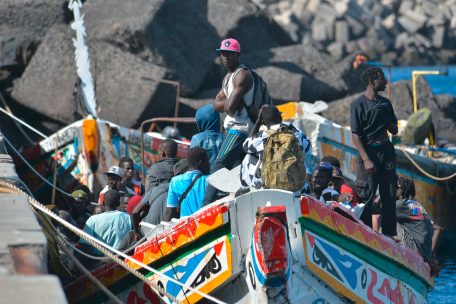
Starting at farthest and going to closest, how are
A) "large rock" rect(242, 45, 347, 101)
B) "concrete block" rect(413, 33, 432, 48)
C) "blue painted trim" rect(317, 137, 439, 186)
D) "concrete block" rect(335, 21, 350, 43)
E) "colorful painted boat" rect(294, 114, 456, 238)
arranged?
1. "concrete block" rect(413, 33, 432, 48)
2. "concrete block" rect(335, 21, 350, 43)
3. "large rock" rect(242, 45, 347, 101)
4. "blue painted trim" rect(317, 137, 439, 186)
5. "colorful painted boat" rect(294, 114, 456, 238)

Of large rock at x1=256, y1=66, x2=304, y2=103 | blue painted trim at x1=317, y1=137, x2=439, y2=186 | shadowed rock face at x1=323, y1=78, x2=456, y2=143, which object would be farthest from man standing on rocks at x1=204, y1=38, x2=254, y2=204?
large rock at x1=256, y1=66, x2=304, y2=103

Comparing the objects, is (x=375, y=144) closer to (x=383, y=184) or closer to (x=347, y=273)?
(x=383, y=184)

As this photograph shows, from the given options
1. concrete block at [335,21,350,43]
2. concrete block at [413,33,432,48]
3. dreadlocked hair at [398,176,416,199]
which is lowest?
concrete block at [413,33,432,48]

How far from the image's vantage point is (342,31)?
6078cm

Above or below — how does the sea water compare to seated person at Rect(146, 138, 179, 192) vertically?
below

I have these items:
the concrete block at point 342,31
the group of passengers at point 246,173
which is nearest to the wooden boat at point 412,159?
the group of passengers at point 246,173

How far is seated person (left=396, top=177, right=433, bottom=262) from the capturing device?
11.4 metres

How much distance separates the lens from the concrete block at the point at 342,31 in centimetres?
6012

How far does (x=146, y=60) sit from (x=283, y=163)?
514 inches

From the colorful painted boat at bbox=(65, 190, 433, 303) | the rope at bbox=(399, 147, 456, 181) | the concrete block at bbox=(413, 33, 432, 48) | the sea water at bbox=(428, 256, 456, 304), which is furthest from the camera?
the concrete block at bbox=(413, 33, 432, 48)

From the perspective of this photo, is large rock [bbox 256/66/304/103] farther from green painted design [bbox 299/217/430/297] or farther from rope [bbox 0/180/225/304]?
rope [bbox 0/180/225/304]

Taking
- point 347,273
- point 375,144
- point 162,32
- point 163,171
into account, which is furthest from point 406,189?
point 162,32

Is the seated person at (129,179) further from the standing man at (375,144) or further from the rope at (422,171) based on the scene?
the rope at (422,171)

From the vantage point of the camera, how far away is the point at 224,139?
11328mm
